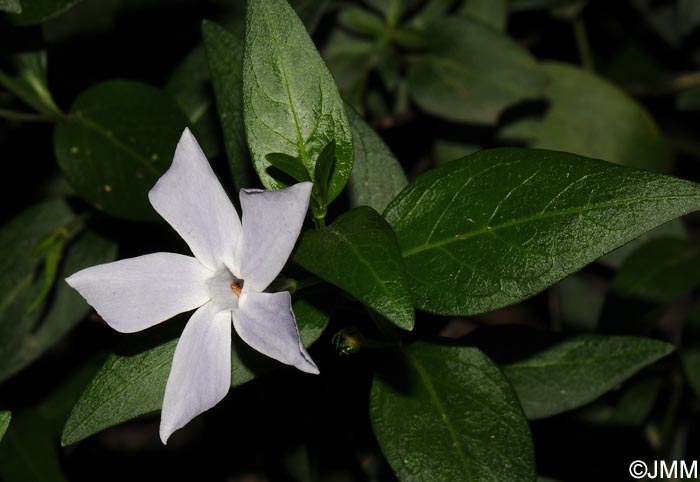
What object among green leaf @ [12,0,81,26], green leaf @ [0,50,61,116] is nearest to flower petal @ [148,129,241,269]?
green leaf @ [12,0,81,26]

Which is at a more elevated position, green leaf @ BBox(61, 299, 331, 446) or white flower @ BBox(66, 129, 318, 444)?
white flower @ BBox(66, 129, 318, 444)

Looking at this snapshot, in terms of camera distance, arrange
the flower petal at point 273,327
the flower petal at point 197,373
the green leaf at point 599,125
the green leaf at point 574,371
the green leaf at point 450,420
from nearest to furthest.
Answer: the flower petal at point 273,327, the flower petal at point 197,373, the green leaf at point 450,420, the green leaf at point 574,371, the green leaf at point 599,125

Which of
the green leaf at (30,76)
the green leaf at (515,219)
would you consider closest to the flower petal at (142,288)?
the green leaf at (515,219)

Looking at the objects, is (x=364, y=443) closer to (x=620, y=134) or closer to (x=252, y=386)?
(x=252, y=386)

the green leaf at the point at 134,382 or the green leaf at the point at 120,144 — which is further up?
the green leaf at the point at 120,144

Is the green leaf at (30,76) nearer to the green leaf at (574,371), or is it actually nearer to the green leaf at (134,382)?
the green leaf at (134,382)

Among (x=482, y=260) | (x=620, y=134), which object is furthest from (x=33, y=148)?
(x=620, y=134)

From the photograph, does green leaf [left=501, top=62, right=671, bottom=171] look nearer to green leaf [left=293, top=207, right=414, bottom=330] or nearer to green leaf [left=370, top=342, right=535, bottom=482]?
green leaf [left=370, top=342, right=535, bottom=482]
